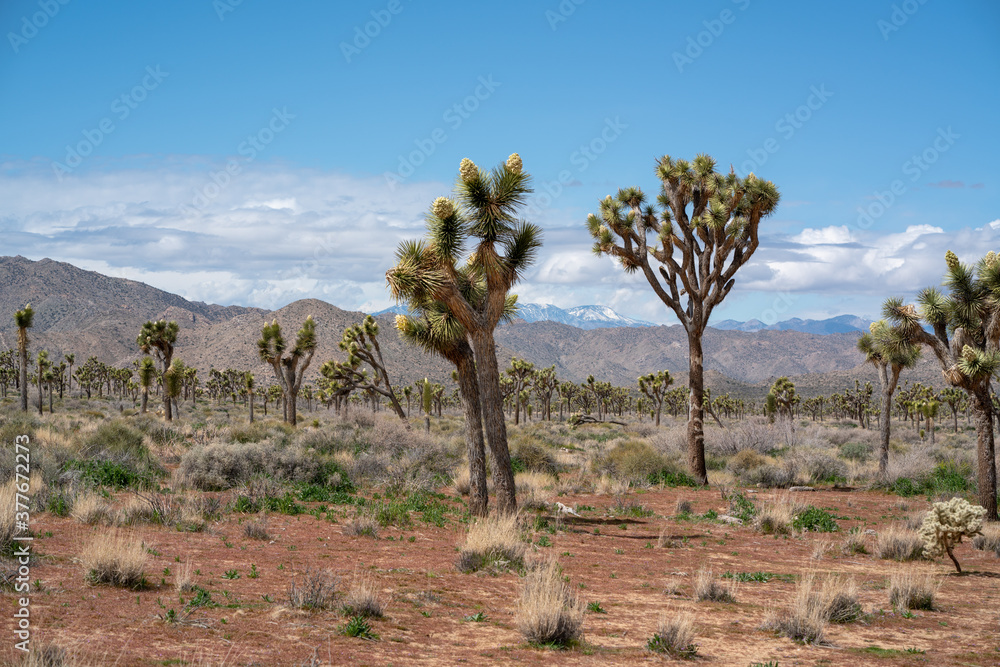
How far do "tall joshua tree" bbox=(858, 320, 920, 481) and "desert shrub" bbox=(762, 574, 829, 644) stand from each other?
11379 mm

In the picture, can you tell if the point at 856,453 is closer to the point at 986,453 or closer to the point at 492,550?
the point at 986,453

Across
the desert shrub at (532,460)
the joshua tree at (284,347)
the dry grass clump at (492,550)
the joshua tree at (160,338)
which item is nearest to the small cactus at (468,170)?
the dry grass clump at (492,550)

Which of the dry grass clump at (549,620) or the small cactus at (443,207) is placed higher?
the small cactus at (443,207)

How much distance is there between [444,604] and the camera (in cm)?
882

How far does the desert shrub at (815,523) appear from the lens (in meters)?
15.7

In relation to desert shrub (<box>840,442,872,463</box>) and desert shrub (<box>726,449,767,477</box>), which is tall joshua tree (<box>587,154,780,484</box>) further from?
desert shrub (<box>840,442,872,463</box>)

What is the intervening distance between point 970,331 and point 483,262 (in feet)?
38.7

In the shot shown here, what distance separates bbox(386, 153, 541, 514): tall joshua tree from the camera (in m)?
14.3

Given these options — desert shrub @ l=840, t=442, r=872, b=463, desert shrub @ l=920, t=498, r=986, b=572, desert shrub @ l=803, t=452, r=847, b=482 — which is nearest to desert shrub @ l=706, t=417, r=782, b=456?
desert shrub @ l=840, t=442, r=872, b=463

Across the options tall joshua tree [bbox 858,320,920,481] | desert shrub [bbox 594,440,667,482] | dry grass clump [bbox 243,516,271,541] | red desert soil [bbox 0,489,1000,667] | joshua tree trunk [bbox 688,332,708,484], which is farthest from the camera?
desert shrub [bbox 594,440,667,482]

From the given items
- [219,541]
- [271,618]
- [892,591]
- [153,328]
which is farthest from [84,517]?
[153,328]

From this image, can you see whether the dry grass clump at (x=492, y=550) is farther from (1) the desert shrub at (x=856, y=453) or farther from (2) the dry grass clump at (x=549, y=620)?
(1) the desert shrub at (x=856, y=453)

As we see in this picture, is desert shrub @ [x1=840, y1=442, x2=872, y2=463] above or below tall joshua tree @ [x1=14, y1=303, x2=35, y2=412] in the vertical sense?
below

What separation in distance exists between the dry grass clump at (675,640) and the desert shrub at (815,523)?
980cm
